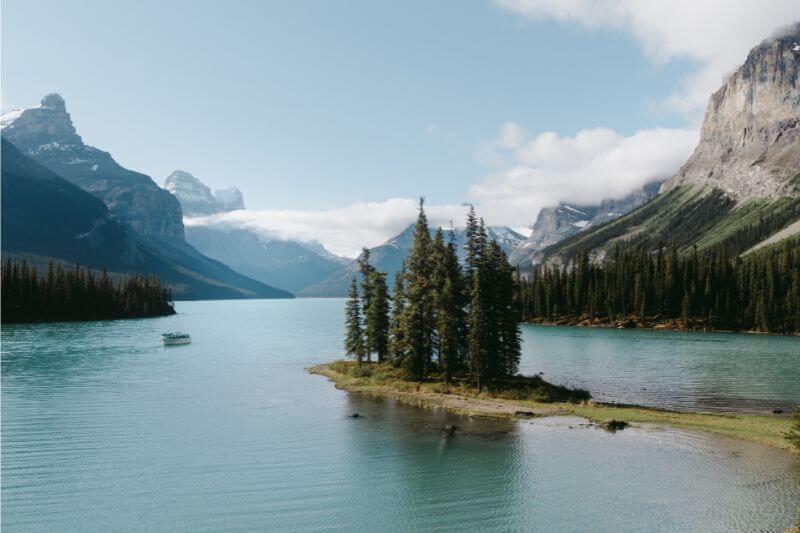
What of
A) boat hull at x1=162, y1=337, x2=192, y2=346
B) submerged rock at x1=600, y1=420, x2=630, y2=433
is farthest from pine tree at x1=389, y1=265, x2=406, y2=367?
boat hull at x1=162, y1=337, x2=192, y2=346

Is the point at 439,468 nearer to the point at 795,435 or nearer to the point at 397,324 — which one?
the point at 795,435

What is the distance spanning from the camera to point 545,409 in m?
58.4

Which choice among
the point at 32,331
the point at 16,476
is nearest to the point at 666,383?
the point at 16,476

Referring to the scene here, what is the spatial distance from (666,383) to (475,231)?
36774mm

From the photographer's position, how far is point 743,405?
61.6m

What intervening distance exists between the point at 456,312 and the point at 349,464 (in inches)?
1410

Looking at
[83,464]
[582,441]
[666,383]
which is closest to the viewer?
[83,464]

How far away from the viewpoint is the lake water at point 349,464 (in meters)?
31.3

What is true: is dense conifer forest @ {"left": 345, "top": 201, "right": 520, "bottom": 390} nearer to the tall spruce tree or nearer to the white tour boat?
the tall spruce tree

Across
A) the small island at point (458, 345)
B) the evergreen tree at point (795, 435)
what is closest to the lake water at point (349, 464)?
the evergreen tree at point (795, 435)

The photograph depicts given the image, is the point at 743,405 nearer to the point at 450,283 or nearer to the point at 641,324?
the point at 450,283

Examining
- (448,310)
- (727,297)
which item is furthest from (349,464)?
(727,297)

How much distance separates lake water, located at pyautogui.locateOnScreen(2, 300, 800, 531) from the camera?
3130 cm

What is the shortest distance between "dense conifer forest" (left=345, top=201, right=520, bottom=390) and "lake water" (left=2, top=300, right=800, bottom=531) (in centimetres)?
1294
